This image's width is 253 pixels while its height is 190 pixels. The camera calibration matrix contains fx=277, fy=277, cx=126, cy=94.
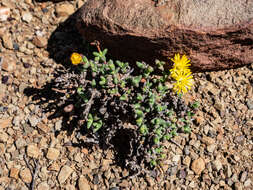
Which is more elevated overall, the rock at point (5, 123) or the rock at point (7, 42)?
the rock at point (7, 42)

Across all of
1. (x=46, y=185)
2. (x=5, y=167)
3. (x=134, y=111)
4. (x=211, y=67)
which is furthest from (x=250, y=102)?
(x=5, y=167)

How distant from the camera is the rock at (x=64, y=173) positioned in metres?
3.38

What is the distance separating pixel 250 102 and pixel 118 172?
1.93 metres

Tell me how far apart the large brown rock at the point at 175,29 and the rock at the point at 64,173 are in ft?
5.23

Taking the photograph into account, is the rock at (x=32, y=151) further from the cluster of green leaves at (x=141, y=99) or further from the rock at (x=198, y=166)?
the rock at (x=198, y=166)

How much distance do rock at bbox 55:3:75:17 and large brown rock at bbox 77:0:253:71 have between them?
0.60 metres

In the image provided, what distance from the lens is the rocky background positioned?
338 cm

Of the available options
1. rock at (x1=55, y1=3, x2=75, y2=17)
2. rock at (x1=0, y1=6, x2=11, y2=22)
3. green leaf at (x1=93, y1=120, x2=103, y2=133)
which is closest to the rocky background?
rock at (x1=0, y1=6, x2=11, y2=22)

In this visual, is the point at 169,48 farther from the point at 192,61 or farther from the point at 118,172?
the point at 118,172

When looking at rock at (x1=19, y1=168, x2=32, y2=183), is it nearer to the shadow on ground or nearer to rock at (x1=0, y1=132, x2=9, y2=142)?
rock at (x1=0, y1=132, x2=9, y2=142)

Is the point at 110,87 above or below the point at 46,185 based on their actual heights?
above

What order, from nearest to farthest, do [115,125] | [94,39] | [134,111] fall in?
1. [134,111]
2. [115,125]
3. [94,39]

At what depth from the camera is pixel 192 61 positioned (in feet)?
11.3

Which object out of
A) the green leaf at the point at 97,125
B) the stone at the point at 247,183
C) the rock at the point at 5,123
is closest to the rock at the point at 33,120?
the rock at the point at 5,123
